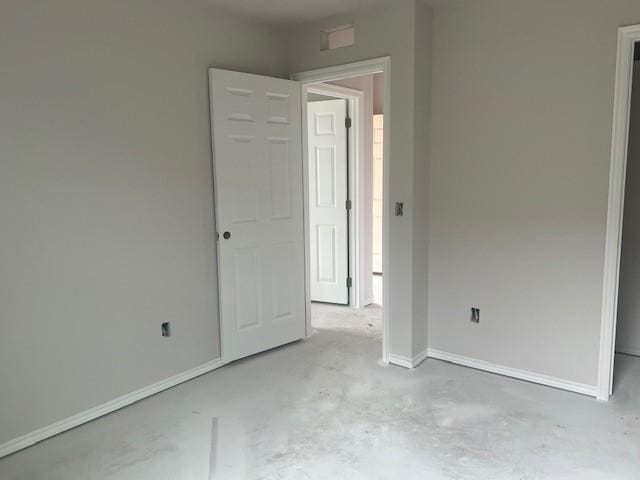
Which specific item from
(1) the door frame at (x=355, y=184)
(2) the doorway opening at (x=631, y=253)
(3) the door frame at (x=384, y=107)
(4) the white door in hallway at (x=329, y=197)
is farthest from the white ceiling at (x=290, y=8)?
(2) the doorway opening at (x=631, y=253)

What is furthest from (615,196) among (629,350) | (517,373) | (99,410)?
(99,410)

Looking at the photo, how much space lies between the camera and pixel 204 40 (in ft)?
10.3

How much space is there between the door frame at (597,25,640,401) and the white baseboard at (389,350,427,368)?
110cm

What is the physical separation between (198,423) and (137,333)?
0.68 meters

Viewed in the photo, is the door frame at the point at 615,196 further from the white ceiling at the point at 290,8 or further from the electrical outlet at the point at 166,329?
the electrical outlet at the point at 166,329

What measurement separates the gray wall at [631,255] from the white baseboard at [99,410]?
297 cm

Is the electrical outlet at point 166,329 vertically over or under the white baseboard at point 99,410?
over

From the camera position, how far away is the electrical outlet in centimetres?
305

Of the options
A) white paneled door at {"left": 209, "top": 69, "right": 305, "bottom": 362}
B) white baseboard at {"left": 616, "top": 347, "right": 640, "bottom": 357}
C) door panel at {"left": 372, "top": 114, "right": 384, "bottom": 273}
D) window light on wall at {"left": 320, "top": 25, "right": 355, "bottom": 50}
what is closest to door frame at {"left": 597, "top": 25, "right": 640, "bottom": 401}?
white baseboard at {"left": 616, "top": 347, "right": 640, "bottom": 357}

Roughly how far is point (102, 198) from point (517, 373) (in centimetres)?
278

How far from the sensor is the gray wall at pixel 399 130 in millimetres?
3105

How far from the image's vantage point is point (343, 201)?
15.3 ft

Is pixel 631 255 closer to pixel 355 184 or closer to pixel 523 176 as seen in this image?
pixel 523 176

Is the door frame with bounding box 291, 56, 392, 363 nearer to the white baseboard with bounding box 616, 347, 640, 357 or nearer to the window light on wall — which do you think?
the window light on wall
